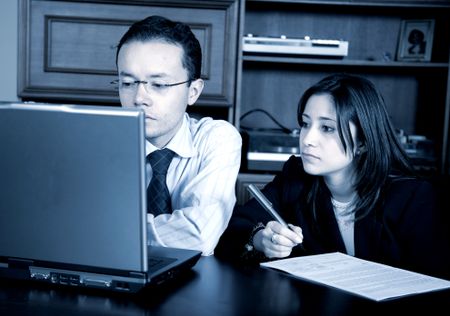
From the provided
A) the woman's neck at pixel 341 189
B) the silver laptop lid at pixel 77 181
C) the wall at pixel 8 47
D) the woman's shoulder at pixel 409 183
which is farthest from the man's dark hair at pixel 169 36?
the wall at pixel 8 47

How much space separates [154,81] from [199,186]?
11.4 inches

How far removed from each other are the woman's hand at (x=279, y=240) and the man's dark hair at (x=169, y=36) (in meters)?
0.55

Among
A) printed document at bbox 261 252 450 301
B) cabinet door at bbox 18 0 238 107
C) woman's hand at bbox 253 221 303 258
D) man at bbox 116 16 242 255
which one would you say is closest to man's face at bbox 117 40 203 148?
man at bbox 116 16 242 255

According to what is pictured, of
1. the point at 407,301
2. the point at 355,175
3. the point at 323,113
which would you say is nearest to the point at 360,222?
the point at 355,175

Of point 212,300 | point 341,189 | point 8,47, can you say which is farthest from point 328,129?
point 8,47

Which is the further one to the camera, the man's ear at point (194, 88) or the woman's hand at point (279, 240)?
the man's ear at point (194, 88)

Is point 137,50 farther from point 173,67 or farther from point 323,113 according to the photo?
point 323,113

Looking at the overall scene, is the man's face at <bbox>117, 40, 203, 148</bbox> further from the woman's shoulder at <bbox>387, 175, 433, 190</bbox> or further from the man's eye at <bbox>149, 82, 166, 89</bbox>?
the woman's shoulder at <bbox>387, 175, 433, 190</bbox>

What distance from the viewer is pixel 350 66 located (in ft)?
9.18

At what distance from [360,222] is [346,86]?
14.3 inches

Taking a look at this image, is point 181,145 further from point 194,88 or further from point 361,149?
point 361,149

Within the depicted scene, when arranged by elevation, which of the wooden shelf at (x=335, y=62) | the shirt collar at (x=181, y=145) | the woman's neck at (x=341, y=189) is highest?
the wooden shelf at (x=335, y=62)

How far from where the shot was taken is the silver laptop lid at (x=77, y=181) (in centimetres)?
76

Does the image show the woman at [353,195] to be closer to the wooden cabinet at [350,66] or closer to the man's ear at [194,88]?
the man's ear at [194,88]
